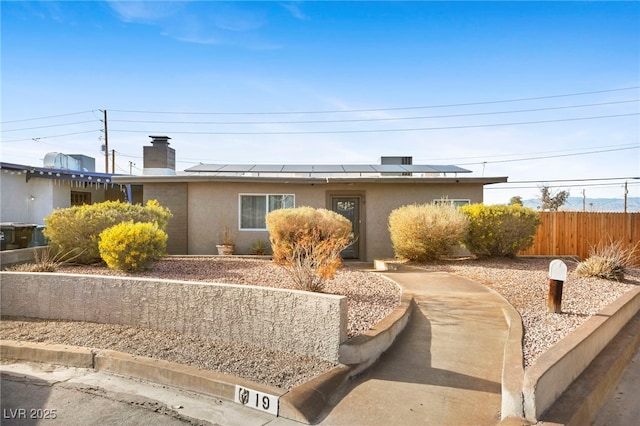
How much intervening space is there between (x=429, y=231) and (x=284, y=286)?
580 cm

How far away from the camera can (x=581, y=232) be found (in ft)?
53.9

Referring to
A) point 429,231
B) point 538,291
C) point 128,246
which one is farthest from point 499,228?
point 128,246

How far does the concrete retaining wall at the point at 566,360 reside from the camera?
3818 millimetres

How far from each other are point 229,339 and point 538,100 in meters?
29.1

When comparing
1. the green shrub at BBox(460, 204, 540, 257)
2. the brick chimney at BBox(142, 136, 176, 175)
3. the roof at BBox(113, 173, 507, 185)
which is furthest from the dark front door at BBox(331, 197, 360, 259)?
the brick chimney at BBox(142, 136, 176, 175)

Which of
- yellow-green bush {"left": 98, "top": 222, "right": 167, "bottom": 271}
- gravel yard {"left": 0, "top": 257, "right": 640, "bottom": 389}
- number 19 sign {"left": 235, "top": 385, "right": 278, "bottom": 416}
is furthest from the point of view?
yellow-green bush {"left": 98, "top": 222, "right": 167, "bottom": 271}

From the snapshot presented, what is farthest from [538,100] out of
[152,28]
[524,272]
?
[152,28]

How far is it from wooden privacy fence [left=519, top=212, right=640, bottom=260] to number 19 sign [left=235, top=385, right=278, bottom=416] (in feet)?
48.1

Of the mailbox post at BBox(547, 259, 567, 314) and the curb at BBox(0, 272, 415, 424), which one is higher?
the mailbox post at BBox(547, 259, 567, 314)

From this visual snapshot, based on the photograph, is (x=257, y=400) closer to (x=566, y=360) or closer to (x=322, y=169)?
(x=566, y=360)

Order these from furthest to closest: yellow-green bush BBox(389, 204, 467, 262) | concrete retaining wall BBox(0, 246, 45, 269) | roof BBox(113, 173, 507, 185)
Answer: roof BBox(113, 173, 507, 185) < yellow-green bush BBox(389, 204, 467, 262) < concrete retaining wall BBox(0, 246, 45, 269)

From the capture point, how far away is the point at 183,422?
12.9 feet

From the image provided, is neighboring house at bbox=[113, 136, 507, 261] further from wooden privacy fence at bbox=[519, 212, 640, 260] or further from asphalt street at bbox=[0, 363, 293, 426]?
asphalt street at bbox=[0, 363, 293, 426]

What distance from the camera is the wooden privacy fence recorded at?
16219 millimetres
